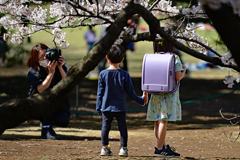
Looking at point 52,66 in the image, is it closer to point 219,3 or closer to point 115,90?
point 115,90

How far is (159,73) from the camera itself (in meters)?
4.56

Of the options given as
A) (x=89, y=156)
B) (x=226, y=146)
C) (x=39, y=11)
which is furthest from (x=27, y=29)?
(x=226, y=146)

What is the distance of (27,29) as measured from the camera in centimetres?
538

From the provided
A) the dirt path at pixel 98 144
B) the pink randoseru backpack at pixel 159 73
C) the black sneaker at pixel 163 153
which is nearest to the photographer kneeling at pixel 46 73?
the dirt path at pixel 98 144

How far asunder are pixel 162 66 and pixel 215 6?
169 cm

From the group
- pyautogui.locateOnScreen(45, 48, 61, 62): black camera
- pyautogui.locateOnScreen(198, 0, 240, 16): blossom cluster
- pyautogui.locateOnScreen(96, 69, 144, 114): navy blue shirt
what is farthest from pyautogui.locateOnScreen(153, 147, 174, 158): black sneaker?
pyautogui.locateOnScreen(198, 0, 240, 16): blossom cluster

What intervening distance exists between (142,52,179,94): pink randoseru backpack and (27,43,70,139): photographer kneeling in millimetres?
1484

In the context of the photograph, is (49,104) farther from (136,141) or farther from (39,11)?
(136,141)

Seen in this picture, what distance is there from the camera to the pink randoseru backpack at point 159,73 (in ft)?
14.8

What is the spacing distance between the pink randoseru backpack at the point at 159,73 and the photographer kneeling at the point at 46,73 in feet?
4.87

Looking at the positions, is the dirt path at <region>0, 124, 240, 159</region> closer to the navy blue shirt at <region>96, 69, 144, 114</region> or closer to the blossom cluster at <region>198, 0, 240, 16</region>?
the navy blue shirt at <region>96, 69, 144, 114</region>

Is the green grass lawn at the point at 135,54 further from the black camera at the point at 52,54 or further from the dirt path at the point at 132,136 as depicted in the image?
the black camera at the point at 52,54

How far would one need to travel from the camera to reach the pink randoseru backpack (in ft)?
14.8

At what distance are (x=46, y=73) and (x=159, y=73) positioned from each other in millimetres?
1949
